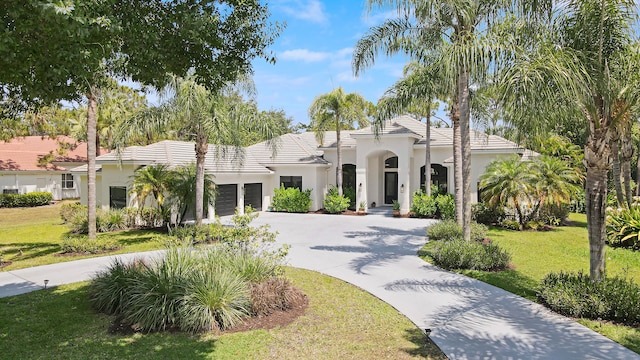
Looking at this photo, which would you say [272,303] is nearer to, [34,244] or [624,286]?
[624,286]

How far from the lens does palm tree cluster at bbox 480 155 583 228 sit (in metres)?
18.4

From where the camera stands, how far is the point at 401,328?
7.11m

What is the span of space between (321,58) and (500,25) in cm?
830

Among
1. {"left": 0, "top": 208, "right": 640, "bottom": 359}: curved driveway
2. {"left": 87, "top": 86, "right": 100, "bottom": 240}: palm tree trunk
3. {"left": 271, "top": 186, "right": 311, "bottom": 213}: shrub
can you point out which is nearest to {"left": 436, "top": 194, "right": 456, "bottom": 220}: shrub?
{"left": 0, "top": 208, "right": 640, "bottom": 359}: curved driveway

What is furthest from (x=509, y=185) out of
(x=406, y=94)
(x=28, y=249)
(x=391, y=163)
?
(x=28, y=249)

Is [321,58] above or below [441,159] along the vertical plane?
above

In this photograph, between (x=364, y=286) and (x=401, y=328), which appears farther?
(x=364, y=286)

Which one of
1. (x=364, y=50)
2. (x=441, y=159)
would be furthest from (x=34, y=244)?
(x=441, y=159)

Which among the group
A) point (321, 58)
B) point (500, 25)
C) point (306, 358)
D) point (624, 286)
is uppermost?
point (321, 58)

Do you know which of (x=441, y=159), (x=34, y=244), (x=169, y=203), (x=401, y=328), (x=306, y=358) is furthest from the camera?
(x=441, y=159)

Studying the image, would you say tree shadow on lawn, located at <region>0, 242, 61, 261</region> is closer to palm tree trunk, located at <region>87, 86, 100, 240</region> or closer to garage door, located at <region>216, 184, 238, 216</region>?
palm tree trunk, located at <region>87, 86, 100, 240</region>

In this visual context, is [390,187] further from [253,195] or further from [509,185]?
[509,185]

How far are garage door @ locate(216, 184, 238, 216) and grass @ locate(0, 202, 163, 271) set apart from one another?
19.1 feet

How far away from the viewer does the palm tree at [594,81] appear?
24.1ft
